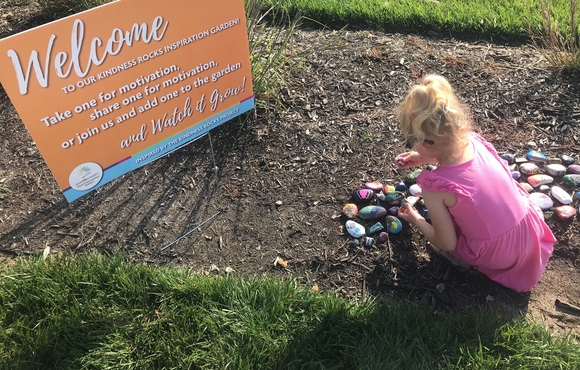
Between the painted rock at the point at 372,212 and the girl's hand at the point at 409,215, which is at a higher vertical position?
the girl's hand at the point at 409,215

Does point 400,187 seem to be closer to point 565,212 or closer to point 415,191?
point 415,191

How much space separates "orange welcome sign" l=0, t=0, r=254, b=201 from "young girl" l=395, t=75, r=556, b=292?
1049 millimetres

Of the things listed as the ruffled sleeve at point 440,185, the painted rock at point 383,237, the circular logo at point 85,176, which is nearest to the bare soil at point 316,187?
the painted rock at point 383,237

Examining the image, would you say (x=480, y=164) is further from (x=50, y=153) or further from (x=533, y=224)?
(x=50, y=153)

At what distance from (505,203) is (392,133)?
4.06 ft

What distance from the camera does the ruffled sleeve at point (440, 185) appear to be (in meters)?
2.06

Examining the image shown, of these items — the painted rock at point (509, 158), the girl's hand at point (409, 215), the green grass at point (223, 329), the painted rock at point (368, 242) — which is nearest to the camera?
the green grass at point (223, 329)

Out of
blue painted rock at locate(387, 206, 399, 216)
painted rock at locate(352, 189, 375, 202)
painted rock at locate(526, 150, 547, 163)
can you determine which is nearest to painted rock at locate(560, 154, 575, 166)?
painted rock at locate(526, 150, 547, 163)

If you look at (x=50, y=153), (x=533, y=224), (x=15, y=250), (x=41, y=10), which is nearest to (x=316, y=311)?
(x=533, y=224)

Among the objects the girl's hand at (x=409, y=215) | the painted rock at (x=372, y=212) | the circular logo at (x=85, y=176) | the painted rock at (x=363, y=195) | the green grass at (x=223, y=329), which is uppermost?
the circular logo at (x=85, y=176)

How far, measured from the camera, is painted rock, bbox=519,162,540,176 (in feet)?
9.48

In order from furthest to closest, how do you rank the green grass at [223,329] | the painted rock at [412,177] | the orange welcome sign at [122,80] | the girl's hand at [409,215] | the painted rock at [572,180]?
the painted rock at [412,177]
the painted rock at [572,180]
the girl's hand at [409,215]
the green grass at [223,329]
the orange welcome sign at [122,80]

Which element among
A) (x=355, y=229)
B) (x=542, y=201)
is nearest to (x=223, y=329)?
(x=355, y=229)

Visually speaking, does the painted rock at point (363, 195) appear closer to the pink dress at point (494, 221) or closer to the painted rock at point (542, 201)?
the pink dress at point (494, 221)
